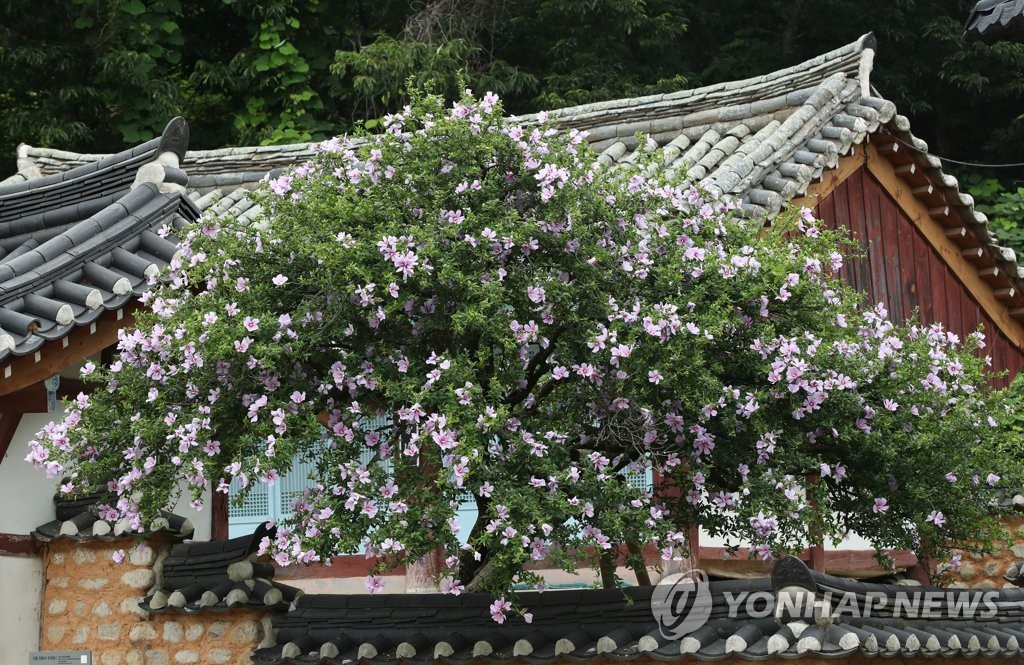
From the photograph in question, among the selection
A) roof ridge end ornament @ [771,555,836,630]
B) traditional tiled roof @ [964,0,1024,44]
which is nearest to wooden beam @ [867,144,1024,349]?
traditional tiled roof @ [964,0,1024,44]

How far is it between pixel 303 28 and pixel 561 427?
15682mm

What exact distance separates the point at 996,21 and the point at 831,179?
272 centimetres

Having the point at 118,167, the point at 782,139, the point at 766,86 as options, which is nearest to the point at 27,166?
the point at 118,167

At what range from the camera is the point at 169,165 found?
377 inches

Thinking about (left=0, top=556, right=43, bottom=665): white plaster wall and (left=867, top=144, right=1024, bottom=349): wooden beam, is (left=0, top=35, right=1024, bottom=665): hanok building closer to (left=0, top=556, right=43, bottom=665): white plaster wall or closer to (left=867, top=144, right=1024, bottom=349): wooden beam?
(left=0, top=556, right=43, bottom=665): white plaster wall

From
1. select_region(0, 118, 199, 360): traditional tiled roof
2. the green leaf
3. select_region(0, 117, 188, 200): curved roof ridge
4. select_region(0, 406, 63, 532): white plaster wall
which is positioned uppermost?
the green leaf

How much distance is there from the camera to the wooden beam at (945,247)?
12.2 m

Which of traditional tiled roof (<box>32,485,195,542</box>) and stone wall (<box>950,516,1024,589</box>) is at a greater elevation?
traditional tiled roof (<box>32,485,195,542</box>)

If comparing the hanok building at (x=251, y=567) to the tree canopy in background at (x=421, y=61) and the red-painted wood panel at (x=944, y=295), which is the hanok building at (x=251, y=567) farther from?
the tree canopy in background at (x=421, y=61)

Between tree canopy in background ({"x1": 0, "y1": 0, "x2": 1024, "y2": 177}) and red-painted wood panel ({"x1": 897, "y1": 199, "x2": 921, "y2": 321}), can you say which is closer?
red-painted wood panel ({"x1": 897, "y1": 199, "x2": 921, "y2": 321})

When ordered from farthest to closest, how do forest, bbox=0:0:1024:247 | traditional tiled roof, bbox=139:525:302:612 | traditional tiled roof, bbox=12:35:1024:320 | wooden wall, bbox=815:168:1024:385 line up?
forest, bbox=0:0:1024:247
wooden wall, bbox=815:168:1024:385
traditional tiled roof, bbox=12:35:1024:320
traditional tiled roof, bbox=139:525:302:612

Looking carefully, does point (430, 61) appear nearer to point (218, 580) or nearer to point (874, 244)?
point (874, 244)

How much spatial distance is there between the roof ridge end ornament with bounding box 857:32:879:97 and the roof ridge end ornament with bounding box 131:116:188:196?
19.4 feet

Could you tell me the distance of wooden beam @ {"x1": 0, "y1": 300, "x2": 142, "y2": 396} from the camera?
7.79 meters
